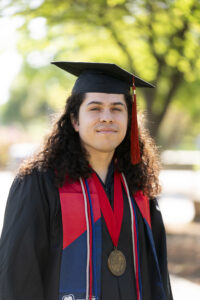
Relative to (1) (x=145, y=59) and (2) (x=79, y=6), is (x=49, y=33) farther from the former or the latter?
(1) (x=145, y=59)

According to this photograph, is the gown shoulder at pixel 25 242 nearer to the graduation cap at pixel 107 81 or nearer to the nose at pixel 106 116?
the nose at pixel 106 116

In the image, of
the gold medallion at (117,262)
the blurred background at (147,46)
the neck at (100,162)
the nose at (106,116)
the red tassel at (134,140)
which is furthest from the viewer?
the blurred background at (147,46)

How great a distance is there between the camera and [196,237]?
7.41 meters

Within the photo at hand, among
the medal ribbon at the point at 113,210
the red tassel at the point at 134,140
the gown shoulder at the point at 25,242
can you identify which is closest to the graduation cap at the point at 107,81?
the red tassel at the point at 134,140

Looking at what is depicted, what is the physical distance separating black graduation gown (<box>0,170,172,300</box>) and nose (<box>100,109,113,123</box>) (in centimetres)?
39

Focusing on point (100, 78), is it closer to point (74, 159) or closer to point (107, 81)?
point (107, 81)

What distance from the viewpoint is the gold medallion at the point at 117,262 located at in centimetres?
218

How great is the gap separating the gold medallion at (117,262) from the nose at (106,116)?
2.13ft

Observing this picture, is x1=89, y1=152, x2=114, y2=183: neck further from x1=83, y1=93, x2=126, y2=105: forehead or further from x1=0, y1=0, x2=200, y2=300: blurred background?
x1=0, y1=0, x2=200, y2=300: blurred background

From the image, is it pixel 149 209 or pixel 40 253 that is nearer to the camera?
pixel 40 253

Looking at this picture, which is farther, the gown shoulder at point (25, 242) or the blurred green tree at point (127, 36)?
the blurred green tree at point (127, 36)

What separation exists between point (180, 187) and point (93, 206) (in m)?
12.1

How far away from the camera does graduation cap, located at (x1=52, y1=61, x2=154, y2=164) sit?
2.47m

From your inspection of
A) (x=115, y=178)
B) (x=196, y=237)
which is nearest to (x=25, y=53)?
(x=196, y=237)
